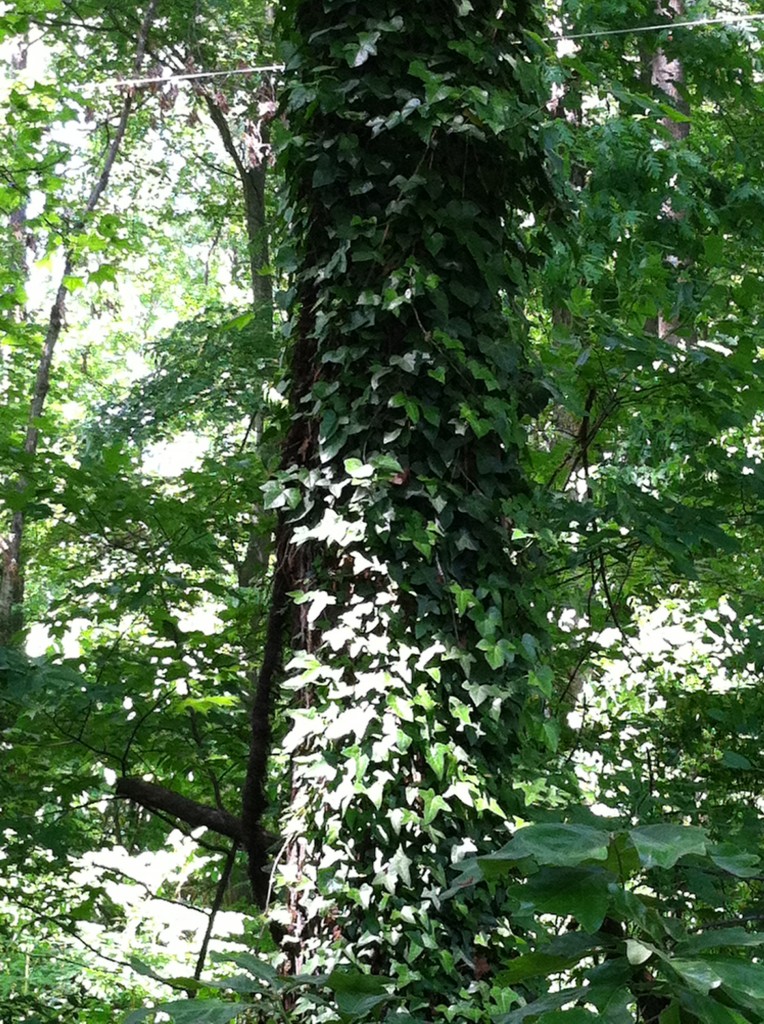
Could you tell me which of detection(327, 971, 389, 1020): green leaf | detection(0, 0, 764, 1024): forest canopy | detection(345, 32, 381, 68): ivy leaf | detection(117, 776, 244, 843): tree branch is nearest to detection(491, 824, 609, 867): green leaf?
detection(0, 0, 764, 1024): forest canopy

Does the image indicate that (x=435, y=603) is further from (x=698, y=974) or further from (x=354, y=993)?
(x=698, y=974)

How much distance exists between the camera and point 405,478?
213 cm

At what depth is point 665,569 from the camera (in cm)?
376

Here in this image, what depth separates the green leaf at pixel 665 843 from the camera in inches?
25.8

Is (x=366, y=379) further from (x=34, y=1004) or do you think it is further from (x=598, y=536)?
(x=34, y=1004)

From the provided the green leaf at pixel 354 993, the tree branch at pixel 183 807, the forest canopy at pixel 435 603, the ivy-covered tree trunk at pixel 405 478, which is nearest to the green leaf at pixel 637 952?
the forest canopy at pixel 435 603

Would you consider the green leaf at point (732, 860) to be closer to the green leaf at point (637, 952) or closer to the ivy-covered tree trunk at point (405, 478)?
the green leaf at point (637, 952)

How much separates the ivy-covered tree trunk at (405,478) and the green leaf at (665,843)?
125 cm

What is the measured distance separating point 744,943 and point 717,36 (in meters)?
4.59

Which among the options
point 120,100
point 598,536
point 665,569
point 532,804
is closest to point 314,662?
point 532,804

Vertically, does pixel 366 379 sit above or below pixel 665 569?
below

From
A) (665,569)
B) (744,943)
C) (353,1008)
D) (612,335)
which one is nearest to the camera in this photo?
(744,943)

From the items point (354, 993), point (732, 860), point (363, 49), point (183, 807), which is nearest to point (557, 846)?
point (732, 860)

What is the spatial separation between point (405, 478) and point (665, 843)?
1485mm
